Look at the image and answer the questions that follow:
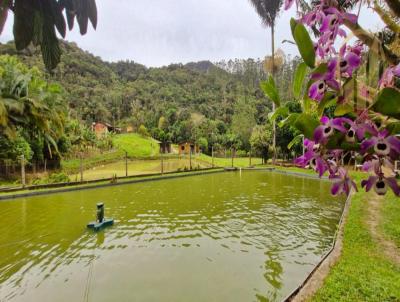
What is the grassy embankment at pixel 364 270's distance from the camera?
10.2ft

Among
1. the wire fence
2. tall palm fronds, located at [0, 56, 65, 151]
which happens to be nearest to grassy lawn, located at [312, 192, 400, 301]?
the wire fence

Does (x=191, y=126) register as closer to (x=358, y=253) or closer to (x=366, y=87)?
(x=358, y=253)

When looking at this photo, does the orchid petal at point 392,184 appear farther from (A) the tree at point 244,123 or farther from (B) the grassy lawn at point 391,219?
(A) the tree at point 244,123

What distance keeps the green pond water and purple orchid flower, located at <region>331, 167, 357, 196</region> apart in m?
3.50

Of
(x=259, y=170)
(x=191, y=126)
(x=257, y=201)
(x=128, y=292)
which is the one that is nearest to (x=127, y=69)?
(x=191, y=126)

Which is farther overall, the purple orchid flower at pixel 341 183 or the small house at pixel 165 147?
the small house at pixel 165 147

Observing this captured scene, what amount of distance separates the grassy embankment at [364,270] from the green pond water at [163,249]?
0.61 metres

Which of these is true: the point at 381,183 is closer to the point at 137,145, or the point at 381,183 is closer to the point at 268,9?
the point at 268,9

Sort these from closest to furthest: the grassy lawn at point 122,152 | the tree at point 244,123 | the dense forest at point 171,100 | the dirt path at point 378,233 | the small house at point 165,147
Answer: the dirt path at point 378,233 < the grassy lawn at point 122,152 < the dense forest at point 171,100 < the small house at point 165,147 < the tree at point 244,123

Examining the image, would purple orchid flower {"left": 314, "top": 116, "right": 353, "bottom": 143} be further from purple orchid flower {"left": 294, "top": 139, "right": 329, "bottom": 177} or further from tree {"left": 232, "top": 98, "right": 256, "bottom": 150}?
tree {"left": 232, "top": 98, "right": 256, "bottom": 150}

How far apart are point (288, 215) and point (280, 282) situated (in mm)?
4011

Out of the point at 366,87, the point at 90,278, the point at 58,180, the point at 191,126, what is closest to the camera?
the point at 366,87

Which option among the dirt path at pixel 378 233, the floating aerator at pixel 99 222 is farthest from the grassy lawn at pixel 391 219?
the floating aerator at pixel 99 222

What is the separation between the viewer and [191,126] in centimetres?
4031
